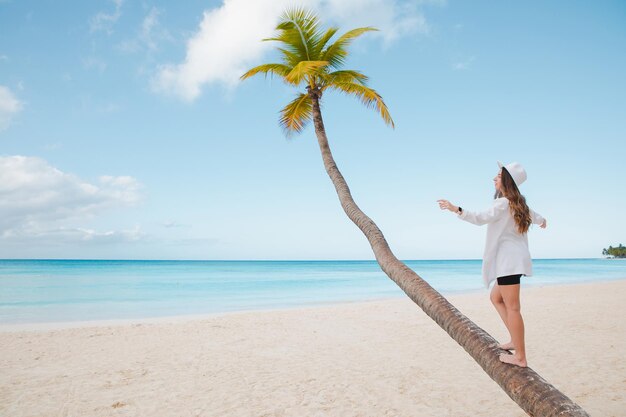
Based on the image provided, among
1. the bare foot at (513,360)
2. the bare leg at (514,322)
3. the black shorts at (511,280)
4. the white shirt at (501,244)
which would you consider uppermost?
the white shirt at (501,244)

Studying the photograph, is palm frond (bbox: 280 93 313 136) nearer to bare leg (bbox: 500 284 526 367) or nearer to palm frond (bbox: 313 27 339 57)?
palm frond (bbox: 313 27 339 57)

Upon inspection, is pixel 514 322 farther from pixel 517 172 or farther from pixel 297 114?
pixel 297 114

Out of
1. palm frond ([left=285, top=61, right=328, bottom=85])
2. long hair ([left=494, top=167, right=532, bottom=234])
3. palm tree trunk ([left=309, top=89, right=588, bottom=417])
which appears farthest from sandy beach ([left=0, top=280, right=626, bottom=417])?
palm frond ([left=285, top=61, right=328, bottom=85])

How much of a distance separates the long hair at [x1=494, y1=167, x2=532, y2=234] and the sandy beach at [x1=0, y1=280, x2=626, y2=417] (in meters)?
3.23

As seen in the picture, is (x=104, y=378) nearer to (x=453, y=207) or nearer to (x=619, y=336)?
(x=453, y=207)

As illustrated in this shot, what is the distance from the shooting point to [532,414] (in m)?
2.43

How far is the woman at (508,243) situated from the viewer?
288cm

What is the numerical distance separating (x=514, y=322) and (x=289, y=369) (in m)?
4.87

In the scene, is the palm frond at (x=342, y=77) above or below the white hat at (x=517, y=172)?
above

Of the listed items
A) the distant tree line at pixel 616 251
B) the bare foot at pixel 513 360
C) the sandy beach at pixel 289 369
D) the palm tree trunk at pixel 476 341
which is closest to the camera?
the palm tree trunk at pixel 476 341

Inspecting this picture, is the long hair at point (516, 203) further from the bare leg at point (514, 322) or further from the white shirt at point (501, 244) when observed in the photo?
the bare leg at point (514, 322)

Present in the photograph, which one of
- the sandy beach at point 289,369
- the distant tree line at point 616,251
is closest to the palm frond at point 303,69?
the sandy beach at point 289,369

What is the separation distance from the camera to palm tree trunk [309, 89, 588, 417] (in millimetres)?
2385

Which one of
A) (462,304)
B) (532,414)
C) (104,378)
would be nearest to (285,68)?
(104,378)
